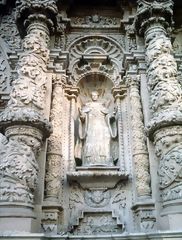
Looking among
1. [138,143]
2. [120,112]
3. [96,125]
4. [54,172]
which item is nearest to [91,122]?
[96,125]

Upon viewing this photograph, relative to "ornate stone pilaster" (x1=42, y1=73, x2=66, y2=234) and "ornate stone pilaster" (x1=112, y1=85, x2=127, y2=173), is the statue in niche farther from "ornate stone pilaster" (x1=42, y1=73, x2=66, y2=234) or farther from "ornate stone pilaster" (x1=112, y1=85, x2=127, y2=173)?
"ornate stone pilaster" (x1=42, y1=73, x2=66, y2=234)

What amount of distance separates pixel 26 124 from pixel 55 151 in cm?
84

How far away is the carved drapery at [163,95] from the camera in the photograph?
4.53 meters

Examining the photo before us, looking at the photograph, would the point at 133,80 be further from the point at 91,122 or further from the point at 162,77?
the point at 91,122

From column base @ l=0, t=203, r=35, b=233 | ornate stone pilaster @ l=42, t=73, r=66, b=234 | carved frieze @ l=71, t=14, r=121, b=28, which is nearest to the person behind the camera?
column base @ l=0, t=203, r=35, b=233

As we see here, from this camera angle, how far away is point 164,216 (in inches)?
176

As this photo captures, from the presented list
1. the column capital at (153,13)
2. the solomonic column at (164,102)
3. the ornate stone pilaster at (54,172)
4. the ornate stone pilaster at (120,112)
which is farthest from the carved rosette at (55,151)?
the column capital at (153,13)

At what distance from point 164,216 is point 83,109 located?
283 cm

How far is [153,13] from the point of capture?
6121 millimetres

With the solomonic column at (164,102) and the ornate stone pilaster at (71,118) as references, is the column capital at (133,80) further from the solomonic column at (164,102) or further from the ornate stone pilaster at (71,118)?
the ornate stone pilaster at (71,118)

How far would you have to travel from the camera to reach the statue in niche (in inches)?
229

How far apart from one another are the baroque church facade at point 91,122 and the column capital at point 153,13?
2cm

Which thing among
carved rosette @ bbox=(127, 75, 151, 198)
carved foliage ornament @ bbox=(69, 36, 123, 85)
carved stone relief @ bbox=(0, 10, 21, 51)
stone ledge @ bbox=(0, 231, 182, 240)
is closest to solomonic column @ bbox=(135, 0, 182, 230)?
stone ledge @ bbox=(0, 231, 182, 240)

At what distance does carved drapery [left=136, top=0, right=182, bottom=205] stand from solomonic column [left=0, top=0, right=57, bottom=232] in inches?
70.7
